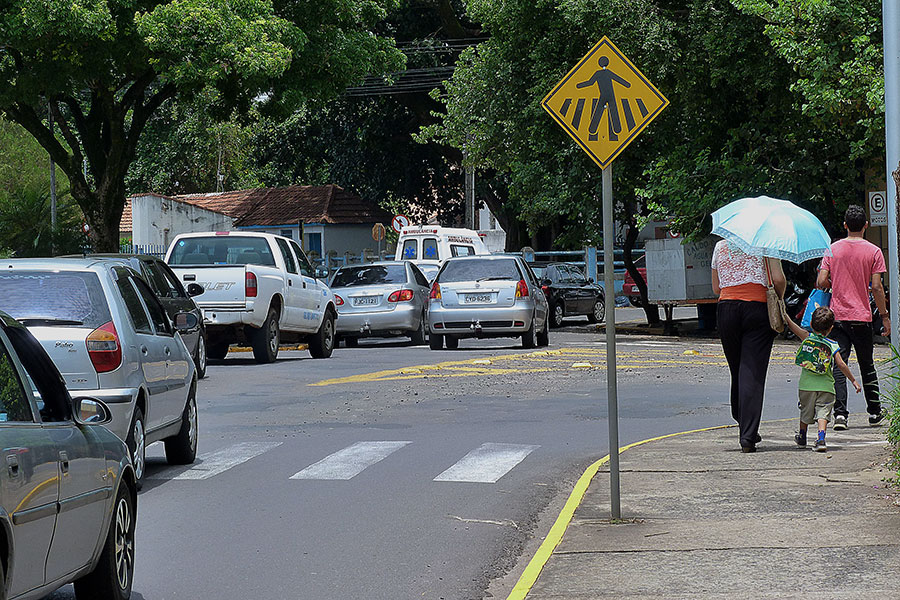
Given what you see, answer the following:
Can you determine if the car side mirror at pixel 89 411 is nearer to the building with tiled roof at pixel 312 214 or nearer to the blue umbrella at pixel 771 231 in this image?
the blue umbrella at pixel 771 231

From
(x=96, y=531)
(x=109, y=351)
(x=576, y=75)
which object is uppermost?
(x=576, y=75)

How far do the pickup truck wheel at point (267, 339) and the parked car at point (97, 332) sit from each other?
10.6 meters

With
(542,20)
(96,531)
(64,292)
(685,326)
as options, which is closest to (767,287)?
(64,292)

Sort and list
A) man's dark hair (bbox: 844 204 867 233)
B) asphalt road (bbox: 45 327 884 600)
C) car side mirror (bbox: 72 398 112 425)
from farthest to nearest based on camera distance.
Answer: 1. man's dark hair (bbox: 844 204 867 233)
2. asphalt road (bbox: 45 327 884 600)
3. car side mirror (bbox: 72 398 112 425)

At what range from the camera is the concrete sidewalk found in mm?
6523

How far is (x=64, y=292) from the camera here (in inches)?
383

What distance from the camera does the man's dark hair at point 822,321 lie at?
11.4 metres

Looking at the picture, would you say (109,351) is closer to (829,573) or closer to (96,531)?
(96,531)

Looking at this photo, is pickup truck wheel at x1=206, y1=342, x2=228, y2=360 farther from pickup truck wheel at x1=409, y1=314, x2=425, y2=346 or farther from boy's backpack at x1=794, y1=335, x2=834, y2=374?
boy's backpack at x1=794, y1=335, x2=834, y2=374

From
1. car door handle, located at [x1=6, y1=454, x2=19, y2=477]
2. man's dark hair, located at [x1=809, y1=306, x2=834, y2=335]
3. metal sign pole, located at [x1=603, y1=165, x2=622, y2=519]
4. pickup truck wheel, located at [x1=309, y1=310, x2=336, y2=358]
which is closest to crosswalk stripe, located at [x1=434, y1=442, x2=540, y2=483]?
metal sign pole, located at [x1=603, y1=165, x2=622, y2=519]

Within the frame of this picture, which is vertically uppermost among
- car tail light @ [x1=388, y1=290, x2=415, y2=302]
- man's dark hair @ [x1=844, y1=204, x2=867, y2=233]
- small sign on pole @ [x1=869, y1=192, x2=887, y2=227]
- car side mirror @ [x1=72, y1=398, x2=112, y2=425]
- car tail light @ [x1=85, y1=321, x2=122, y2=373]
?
small sign on pole @ [x1=869, y1=192, x2=887, y2=227]

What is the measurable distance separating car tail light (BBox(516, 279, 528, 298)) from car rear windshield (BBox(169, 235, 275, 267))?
4642 millimetres

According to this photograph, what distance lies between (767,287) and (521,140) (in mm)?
22277

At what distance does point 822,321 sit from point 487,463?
3.00 metres
